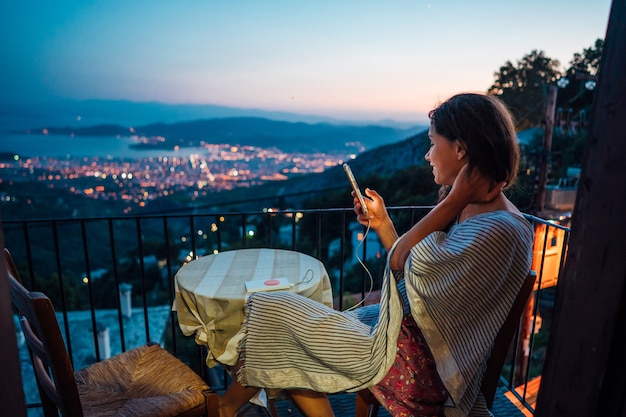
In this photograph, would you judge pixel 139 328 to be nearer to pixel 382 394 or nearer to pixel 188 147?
pixel 382 394

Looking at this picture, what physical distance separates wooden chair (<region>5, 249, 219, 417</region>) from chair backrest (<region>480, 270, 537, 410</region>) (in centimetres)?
106

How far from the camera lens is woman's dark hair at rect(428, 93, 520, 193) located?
136 cm

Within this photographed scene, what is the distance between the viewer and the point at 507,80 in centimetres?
2119

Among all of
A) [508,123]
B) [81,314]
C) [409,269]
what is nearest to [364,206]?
[409,269]

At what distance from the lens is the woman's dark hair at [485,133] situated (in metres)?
1.36

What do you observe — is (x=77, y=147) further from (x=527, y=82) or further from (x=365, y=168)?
(x=527, y=82)

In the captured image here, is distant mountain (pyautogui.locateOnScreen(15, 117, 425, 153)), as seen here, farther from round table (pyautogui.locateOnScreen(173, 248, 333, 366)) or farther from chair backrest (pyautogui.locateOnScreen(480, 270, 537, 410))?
chair backrest (pyautogui.locateOnScreen(480, 270, 537, 410))

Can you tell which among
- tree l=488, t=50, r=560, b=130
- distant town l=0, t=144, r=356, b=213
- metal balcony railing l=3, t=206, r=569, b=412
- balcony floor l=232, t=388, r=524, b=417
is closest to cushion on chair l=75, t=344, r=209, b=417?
balcony floor l=232, t=388, r=524, b=417

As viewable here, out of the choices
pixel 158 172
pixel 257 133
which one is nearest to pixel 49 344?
pixel 158 172

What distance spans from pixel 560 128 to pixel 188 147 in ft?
65.6

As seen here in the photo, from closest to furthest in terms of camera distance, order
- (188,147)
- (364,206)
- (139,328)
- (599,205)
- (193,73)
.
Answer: (599,205) → (364,206) → (139,328) → (188,147) → (193,73)

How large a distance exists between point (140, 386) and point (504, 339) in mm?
1461

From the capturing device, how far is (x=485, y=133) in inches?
53.5

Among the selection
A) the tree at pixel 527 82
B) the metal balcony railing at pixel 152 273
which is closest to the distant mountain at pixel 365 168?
the metal balcony railing at pixel 152 273
